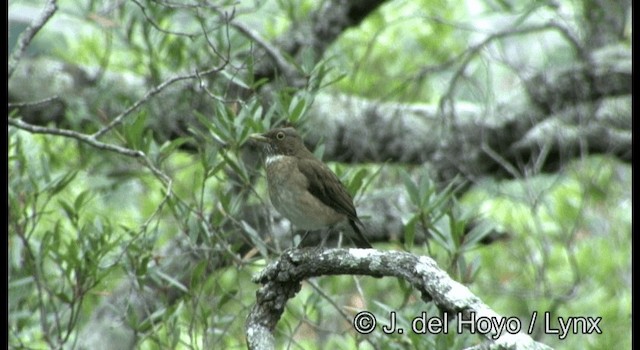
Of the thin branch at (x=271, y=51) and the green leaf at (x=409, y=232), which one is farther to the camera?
the thin branch at (x=271, y=51)

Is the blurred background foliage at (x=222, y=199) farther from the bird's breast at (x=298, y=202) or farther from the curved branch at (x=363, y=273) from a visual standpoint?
the curved branch at (x=363, y=273)

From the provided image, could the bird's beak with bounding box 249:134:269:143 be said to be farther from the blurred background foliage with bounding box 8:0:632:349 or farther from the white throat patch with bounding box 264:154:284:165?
the white throat patch with bounding box 264:154:284:165

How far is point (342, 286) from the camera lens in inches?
311

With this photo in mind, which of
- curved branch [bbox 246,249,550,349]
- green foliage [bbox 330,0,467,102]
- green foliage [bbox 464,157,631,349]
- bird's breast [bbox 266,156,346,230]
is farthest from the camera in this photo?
green foliage [bbox 330,0,467,102]

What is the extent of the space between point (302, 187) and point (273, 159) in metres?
0.21

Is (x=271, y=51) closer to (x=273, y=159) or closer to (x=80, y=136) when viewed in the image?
(x=273, y=159)

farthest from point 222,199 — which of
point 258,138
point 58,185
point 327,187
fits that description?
point 58,185

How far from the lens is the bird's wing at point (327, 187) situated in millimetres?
4746

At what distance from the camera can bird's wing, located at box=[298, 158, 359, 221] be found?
15.6ft

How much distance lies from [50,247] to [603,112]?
12.2 ft

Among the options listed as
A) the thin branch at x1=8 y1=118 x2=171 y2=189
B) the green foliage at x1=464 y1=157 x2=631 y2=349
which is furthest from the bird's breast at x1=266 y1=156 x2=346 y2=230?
the green foliage at x1=464 y1=157 x2=631 y2=349

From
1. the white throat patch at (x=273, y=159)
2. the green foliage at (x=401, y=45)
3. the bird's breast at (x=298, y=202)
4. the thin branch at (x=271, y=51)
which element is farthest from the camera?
the green foliage at (x=401, y=45)

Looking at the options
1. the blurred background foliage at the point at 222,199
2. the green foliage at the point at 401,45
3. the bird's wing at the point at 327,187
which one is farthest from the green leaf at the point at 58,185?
the green foliage at the point at 401,45
